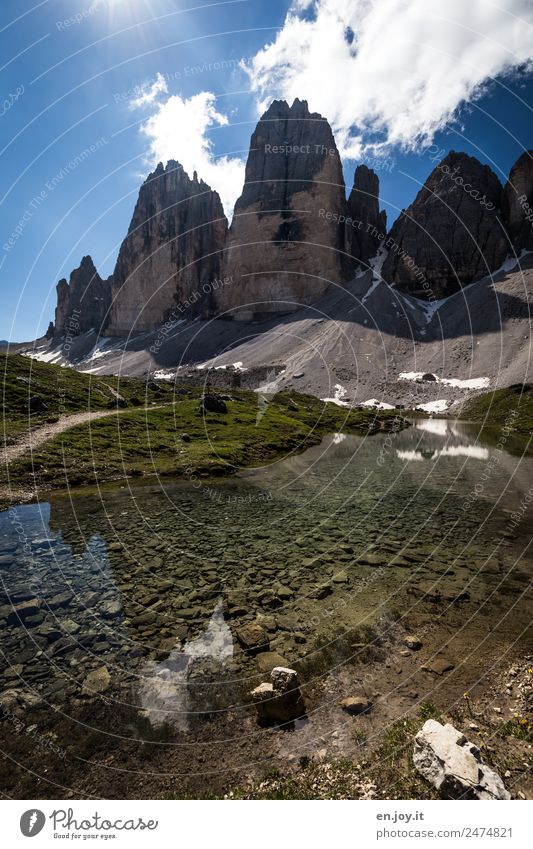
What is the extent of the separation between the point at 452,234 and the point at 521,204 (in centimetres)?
2763

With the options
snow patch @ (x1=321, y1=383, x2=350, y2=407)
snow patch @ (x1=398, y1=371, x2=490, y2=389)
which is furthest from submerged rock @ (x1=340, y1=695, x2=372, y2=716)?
snow patch @ (x1=398, y1=371, x2=490, y2=389)

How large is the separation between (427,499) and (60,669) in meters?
22.1

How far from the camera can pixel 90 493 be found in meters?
25.1

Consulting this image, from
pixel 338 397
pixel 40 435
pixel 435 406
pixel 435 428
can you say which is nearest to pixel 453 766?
pixel 40 435

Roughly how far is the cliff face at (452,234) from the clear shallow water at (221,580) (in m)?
173

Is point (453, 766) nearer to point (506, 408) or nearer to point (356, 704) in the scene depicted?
point (356, 704)

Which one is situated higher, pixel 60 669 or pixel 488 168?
pixel 488 168

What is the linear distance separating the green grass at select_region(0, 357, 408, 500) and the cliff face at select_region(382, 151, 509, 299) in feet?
425

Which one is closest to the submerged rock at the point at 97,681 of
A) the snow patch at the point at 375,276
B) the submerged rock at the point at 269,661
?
the submerged rock at the point at 269,661

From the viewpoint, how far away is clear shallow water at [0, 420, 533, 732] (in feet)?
29.3

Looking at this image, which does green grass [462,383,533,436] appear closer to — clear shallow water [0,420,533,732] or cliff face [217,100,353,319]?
clear shallow water [0,420,533,732]

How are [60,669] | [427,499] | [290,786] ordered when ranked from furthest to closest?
[427,499] → [60,669] → [290,786]
